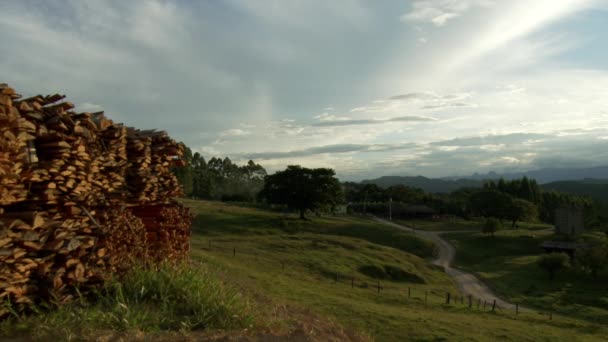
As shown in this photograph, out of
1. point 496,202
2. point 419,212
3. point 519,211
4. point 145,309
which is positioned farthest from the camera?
point 419,212

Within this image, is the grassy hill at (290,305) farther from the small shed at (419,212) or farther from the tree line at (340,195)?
the small shed at (419,212)

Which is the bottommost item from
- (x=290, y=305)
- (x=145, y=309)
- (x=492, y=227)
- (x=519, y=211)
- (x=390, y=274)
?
(x=390, y=274)

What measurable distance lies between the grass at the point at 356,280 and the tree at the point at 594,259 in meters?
16.7

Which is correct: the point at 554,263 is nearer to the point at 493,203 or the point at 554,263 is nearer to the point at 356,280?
the point at 356,280

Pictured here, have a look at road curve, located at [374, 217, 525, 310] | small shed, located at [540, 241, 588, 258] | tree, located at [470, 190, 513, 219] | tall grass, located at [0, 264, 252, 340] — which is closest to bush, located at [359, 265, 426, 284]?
road curve, located at [374, 217, 525, 310]

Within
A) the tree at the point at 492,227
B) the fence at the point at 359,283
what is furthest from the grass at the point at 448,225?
the fence at the point at 359,283

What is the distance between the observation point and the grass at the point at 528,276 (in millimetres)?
35825

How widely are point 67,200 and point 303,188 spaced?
196 ft

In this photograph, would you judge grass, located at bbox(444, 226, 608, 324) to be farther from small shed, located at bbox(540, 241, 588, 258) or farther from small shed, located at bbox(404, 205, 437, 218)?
small shed, located at bbox(404, 205, 437, 218)

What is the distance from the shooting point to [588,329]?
81.7 feet

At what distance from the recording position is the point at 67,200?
887cm

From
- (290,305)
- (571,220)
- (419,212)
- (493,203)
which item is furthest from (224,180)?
(290,305)

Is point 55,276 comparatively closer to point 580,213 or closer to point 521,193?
point 580,213

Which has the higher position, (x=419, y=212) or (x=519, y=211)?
(x=519, y=211)
